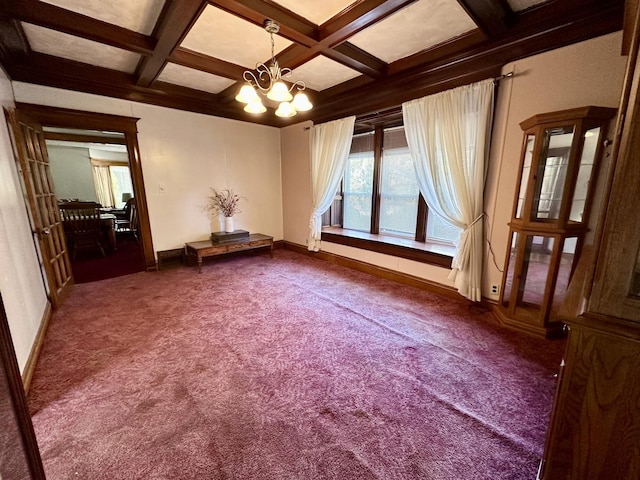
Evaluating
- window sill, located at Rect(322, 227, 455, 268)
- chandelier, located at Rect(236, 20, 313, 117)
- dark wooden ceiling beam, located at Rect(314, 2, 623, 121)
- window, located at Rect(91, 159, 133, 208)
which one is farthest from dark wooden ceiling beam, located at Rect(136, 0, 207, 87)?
window, located at Rect(91, 159, 133, 208)

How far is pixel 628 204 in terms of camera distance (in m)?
0.73

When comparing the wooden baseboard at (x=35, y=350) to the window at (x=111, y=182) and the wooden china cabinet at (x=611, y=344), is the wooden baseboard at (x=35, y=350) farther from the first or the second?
the window at (x=111, y=182)

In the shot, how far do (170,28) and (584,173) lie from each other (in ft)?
11.7

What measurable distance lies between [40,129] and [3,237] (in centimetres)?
215

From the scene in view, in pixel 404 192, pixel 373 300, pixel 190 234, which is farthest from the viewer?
pixel 190 234

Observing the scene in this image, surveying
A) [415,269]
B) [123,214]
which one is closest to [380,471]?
[415,269]

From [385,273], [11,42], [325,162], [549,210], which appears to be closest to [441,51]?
[549,210]

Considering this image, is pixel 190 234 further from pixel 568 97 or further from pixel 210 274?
pixel 568 97

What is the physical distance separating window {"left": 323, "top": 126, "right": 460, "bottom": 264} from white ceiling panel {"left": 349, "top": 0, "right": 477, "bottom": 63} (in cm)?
119

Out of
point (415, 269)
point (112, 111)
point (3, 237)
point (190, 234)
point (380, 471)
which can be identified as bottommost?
point (380, 471)

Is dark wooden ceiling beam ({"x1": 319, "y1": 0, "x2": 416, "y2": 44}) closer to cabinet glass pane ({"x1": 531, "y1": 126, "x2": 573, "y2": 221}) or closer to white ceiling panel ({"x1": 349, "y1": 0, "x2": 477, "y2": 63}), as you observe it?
white ceiling panel ({"x1": 349, "y1": 0, "x2": 477, "y2": 63})

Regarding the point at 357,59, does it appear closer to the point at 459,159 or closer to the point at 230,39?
the point at 230,39

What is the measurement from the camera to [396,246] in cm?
357

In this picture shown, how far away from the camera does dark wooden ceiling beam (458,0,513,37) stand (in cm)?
194
